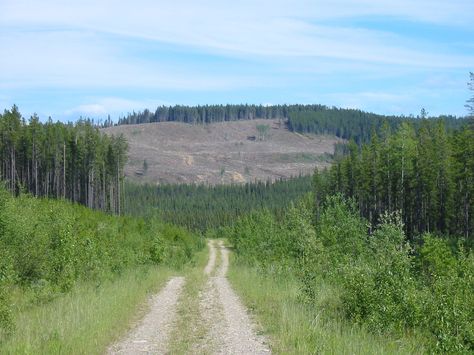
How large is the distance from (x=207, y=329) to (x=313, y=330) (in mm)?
2964

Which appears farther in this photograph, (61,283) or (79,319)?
(61,283)

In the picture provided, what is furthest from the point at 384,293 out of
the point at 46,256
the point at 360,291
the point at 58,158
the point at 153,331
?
the point at 58,158

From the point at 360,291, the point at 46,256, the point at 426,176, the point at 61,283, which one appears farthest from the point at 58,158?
the point at 360,291

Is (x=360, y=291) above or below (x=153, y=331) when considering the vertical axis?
above

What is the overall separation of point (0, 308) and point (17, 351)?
268 centimetres

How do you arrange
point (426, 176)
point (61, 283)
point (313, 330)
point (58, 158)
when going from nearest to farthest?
point (313, 330)
point (61, 283)
point (426, 176)
point (58, 158)

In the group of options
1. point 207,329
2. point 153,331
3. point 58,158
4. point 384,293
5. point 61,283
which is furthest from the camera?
point 58,158

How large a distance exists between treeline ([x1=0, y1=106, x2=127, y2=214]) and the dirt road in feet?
239

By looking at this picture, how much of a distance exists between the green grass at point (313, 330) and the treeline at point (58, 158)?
75444 millimetres

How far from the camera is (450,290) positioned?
15289mm

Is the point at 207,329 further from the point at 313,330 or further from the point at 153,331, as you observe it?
the point at 313,330

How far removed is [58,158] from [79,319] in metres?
84.8

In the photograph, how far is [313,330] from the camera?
13.7 metres

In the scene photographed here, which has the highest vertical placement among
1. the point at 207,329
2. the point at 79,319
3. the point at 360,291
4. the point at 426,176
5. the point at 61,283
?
the point at 360,291
